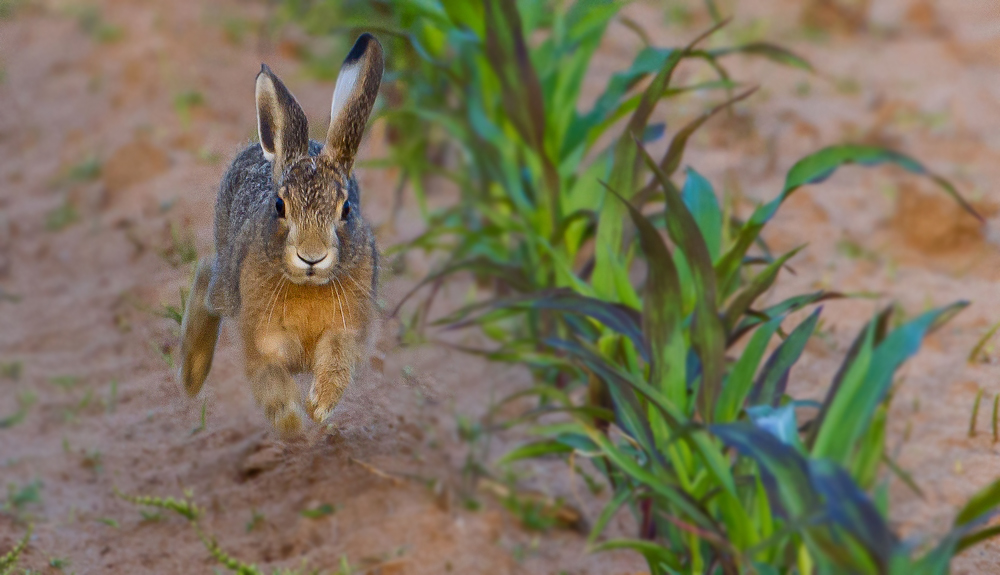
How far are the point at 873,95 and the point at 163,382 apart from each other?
19.3 ft

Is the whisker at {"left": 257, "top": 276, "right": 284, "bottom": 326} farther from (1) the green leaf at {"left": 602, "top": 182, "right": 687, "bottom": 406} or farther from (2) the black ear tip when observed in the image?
(1) the green leaf at {"left": 602, "top": 182, "right": 687, "bottom": 406}

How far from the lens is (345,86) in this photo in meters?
1.33

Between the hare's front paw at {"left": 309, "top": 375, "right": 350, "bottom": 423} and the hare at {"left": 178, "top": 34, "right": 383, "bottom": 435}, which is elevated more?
the hare at {"left": 178, "top": 34, "right": 383, "bottom": 435}

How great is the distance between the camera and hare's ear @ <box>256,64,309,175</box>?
4.19 feet

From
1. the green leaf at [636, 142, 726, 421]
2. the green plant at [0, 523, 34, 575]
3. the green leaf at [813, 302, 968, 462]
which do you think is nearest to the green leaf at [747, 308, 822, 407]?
the green leaf at [636, 142, 726, 421]

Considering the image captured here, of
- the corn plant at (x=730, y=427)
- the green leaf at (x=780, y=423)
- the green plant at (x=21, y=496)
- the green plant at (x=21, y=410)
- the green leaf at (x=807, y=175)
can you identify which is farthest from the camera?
the green plant at (x=21, y=410)

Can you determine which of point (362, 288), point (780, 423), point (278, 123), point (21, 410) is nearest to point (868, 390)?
point (780, 423)

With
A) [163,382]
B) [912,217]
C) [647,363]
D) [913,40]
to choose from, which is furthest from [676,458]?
[913,40]

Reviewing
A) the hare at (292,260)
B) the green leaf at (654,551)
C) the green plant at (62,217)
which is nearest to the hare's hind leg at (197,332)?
the hare at (292,260)

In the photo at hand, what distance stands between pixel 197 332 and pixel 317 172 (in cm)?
36

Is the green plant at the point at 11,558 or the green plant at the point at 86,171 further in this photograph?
the green plant at the point at 86,171

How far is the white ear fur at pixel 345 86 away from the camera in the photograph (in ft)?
4.30

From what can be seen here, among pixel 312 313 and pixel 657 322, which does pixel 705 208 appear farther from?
pixel 312 313

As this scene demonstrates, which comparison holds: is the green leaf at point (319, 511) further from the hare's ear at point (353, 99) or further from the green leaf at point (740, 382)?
the hare's ear at point (353, 99)
